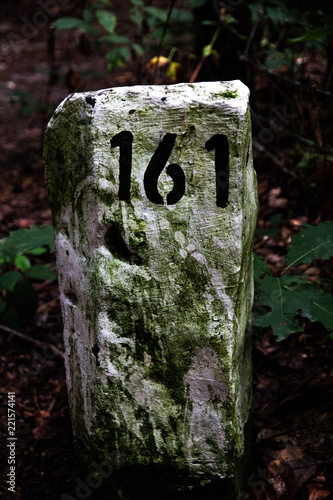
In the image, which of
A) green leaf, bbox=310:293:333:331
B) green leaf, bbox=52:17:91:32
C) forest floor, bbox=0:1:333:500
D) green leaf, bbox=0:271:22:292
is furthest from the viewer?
green leaf, bbox=52:17:91:32

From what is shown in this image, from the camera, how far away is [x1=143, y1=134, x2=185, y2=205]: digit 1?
1.52 meters

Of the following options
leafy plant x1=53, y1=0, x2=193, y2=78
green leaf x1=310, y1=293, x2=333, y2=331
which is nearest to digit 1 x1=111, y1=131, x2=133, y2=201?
green leaf x1=310, y1=293, x2=333, y2=331

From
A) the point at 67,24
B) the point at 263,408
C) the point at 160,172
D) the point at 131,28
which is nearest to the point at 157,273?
the point at 160,172

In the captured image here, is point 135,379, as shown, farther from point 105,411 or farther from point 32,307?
point 32,307

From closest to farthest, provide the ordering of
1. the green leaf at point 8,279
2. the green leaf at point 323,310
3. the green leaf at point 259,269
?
the green leaf at point 323,310 < the green leaf at point 259,269 < the green leaf at point 8,279

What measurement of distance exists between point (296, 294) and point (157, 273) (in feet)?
2.04

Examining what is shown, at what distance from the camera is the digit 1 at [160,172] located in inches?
59.7

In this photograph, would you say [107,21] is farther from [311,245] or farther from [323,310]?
[323,310]

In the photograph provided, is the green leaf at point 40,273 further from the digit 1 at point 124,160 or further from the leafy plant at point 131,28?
the leafy plant at point 131,28

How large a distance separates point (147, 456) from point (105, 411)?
23cm

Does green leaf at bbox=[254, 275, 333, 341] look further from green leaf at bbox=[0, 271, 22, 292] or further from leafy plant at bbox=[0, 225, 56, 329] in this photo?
green leaf at bbox=[0, 271, 22, 292]

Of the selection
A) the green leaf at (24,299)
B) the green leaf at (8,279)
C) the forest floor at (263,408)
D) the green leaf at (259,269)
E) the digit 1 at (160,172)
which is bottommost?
the forest floor at (263,408)

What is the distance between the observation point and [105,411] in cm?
170

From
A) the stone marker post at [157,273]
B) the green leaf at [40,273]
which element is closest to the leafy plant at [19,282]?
the green leaf at [40,273]
